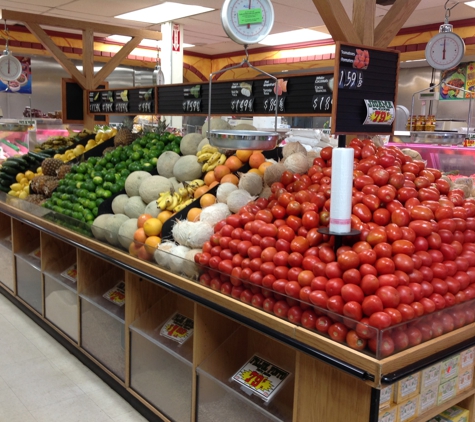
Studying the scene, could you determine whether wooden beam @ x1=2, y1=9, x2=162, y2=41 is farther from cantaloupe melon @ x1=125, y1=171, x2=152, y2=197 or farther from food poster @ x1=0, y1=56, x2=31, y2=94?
food poster @ x1=0, y1=56, x2=31, y2=94

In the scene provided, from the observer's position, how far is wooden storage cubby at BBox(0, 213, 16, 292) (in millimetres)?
5305

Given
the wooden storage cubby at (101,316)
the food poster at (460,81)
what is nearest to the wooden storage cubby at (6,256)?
the wooden storage cubby at (101,316)

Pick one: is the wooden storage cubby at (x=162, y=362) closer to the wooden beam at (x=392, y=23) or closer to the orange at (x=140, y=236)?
the orange at (x=140, y=236)

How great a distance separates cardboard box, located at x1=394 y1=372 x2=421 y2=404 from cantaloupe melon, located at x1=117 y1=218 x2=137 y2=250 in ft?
6.19

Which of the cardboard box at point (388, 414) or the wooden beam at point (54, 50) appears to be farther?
the wooden beam at point (54, 50)

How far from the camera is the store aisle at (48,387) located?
129 inches

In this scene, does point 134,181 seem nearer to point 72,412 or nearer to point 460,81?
point 72,412

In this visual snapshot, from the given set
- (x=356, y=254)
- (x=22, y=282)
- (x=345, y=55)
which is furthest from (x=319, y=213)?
(x=22, y=282)

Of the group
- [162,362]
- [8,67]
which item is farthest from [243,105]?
[8,67]

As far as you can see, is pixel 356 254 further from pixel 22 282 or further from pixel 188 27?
pixel 188 27

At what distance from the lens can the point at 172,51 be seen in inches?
403

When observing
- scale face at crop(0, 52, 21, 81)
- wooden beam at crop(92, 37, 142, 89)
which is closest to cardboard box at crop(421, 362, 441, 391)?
wooden beam at crop(92, 37, 142, 89)

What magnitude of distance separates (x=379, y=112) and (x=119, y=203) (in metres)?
2.07

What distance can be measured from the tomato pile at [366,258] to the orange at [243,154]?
72 centimetres
